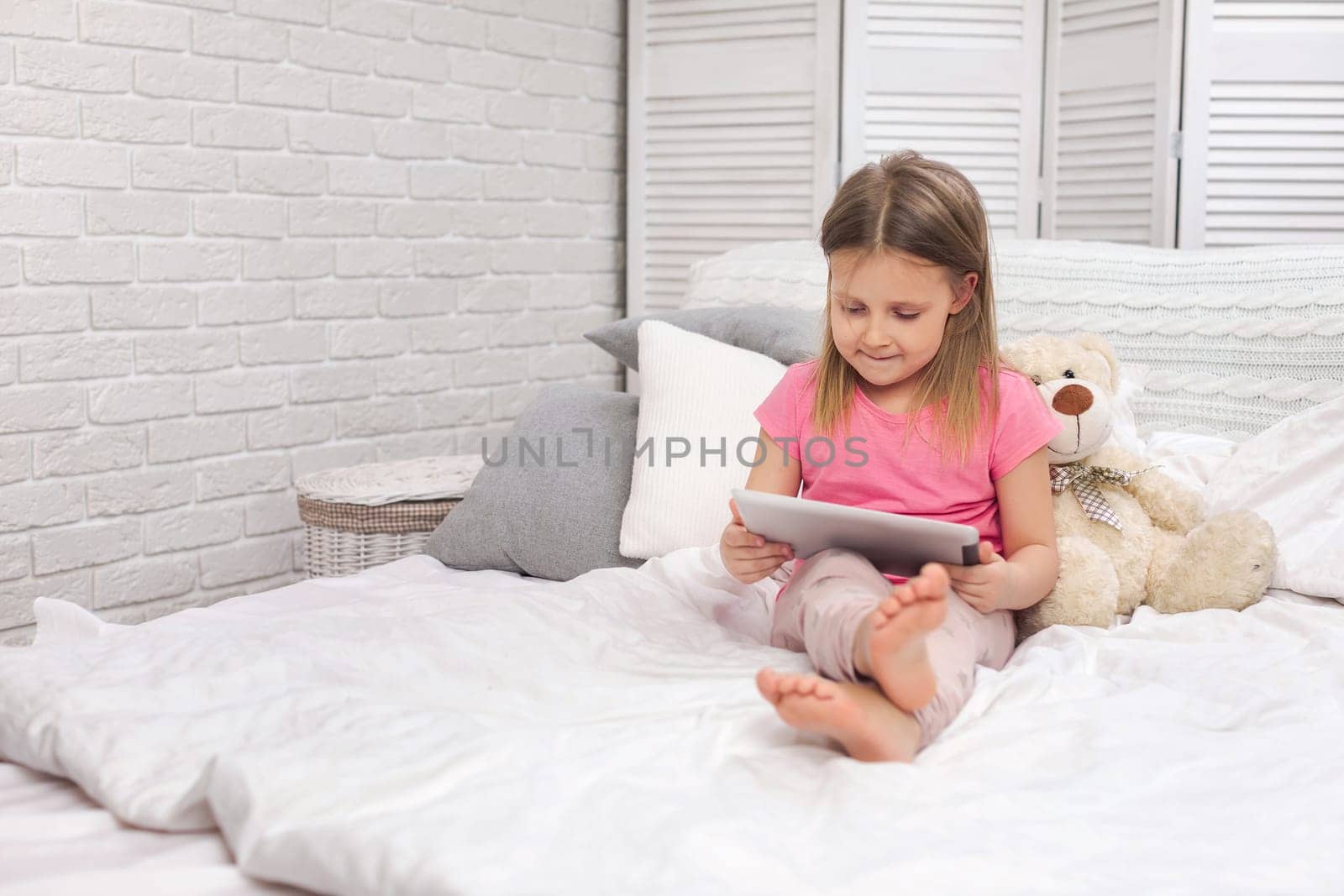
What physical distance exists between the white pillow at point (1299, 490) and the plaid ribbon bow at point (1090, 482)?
160 mm

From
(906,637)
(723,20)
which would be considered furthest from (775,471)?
(723,20)

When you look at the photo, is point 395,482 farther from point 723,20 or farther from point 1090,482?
point 723,20

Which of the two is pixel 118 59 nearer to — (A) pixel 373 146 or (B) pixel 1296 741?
(A) pixel 373 146

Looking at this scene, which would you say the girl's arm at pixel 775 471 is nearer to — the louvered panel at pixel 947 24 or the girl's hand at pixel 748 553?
the girl's hand at pixel 748 553

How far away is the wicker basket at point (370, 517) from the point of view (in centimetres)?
204

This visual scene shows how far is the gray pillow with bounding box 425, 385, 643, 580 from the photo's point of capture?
5.90ft

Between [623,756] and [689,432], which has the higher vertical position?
[689,432]

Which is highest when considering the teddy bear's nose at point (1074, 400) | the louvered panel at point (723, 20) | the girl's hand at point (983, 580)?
the louvered panel at point (723, 20)

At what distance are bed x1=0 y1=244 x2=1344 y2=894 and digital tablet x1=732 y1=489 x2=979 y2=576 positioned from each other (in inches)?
5.7

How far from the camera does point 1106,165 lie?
2793 mm

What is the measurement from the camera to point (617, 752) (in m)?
1.02

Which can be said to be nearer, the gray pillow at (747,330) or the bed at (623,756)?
the bed at (623,756)

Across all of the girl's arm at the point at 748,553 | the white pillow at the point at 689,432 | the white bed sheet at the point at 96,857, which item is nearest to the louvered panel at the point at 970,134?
→ the white pillow at the point at 689,432

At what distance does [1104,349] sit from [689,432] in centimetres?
58
